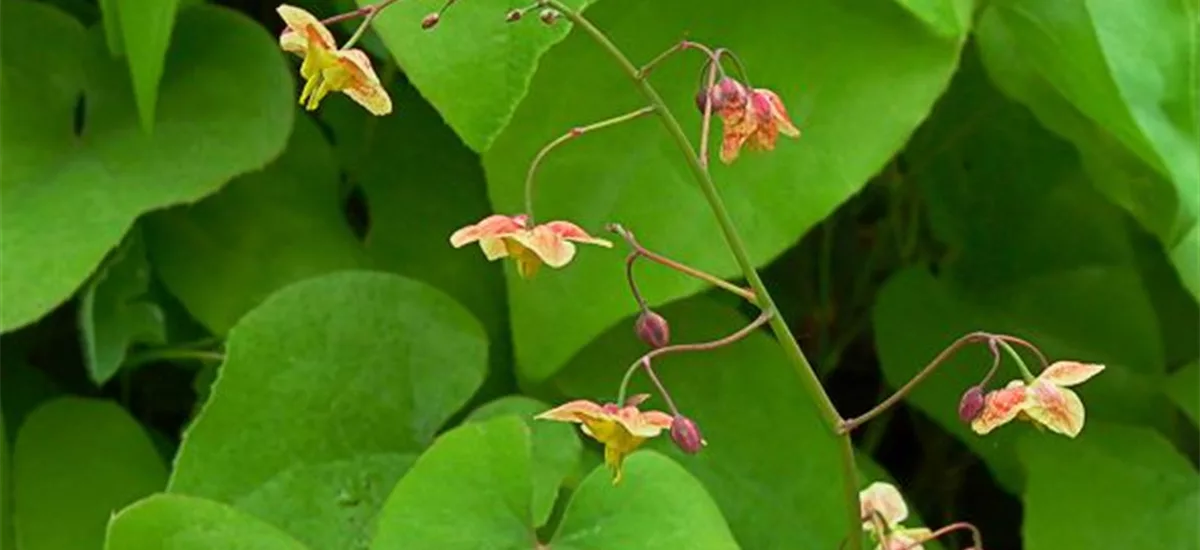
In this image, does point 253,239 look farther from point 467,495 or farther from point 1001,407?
point 1001,407

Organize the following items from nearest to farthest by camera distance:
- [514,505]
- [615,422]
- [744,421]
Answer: [615,422]
[514,505]
[744,421]

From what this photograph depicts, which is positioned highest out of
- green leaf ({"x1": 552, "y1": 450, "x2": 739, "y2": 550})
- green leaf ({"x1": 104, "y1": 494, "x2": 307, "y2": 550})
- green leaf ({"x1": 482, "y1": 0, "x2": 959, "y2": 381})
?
green leaf ({"x1": 482, "y1": 0, "x2": 959, "y2": 381})

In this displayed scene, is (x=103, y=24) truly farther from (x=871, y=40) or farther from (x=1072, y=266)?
(x=1072, y=266)

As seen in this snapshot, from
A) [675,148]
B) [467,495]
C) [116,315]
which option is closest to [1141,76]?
[675,148]

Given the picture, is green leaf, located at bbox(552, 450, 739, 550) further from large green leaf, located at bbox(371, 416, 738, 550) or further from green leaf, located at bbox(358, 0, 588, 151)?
green leaf, located at bbox(358, 0, 588, 151)

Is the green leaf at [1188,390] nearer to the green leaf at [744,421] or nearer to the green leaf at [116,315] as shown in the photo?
the green leaf at [744,421]

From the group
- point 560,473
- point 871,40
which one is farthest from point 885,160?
point 560,473

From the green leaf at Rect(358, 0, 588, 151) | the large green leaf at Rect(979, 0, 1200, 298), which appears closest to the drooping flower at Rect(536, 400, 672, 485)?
the green leaf at Rect(358, 0, 588, 151)
